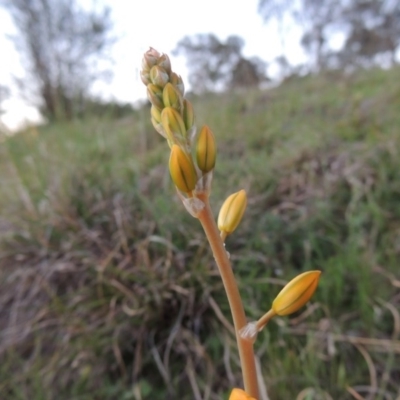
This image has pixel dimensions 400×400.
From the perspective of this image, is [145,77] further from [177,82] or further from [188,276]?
[188,276]

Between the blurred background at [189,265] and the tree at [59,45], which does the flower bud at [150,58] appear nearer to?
the blurred background at [189,265]

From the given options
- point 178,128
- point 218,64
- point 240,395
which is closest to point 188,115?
point 178,128

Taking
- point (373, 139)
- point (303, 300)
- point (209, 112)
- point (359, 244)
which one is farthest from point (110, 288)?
point (209, 112)

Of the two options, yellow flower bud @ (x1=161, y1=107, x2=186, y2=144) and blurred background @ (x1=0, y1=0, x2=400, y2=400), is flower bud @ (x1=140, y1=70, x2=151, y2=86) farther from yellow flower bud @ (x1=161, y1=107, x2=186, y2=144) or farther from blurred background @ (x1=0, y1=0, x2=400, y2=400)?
blurred background @ (x1=0, y1=0, x2=400, y2=400)

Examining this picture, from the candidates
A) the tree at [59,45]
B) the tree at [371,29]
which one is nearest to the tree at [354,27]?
the tree at [371,29]

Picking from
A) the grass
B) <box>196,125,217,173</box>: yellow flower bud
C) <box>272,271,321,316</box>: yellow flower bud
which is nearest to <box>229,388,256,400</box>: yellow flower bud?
<box>272,271,321,316</box>: yellow flower bud

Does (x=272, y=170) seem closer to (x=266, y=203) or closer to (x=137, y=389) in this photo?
(x=266, y=203)
